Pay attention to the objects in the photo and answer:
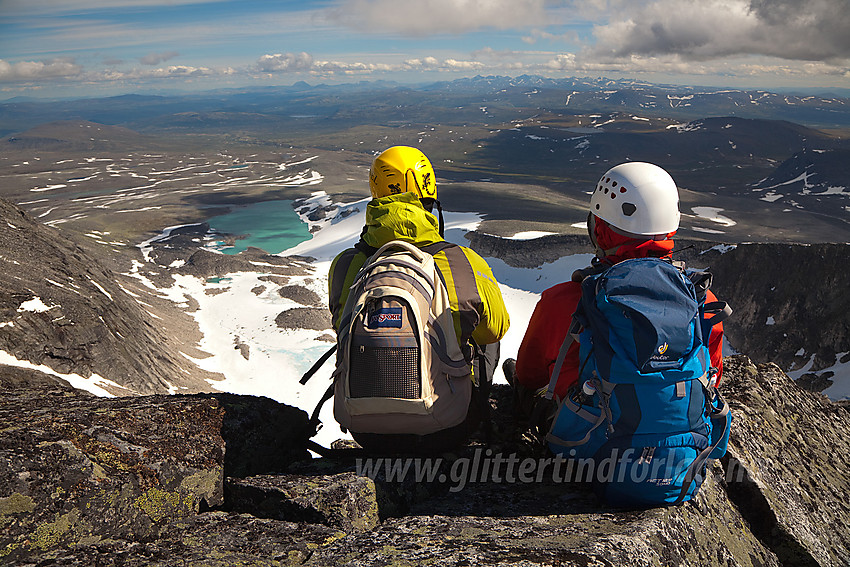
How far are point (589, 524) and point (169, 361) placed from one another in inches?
1488

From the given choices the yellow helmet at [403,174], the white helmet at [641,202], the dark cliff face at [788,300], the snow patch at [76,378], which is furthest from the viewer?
the dark cliff face at [788,300]

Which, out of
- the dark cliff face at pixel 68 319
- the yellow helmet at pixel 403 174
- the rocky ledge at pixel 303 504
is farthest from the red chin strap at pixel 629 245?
the dark cliff face at pixel 68 319

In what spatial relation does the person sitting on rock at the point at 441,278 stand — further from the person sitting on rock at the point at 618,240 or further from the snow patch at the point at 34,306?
the snow patch at the point at 34,306

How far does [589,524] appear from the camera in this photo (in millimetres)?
4422

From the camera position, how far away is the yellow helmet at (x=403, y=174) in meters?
7.85

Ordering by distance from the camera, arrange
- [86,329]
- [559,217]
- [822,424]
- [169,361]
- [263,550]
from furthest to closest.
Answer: [559,217] < [169,361] < [86,329] < [822,424] < [263,550]

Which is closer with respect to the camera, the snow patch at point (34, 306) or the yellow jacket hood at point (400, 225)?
the yellow jacket hood at point (400, 225)

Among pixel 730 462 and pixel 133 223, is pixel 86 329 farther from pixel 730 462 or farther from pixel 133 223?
pixel 133 223

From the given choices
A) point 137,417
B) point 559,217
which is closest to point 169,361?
point 137,417

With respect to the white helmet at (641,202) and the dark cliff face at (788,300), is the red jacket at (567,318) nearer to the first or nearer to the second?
the white helmet at (641,202)

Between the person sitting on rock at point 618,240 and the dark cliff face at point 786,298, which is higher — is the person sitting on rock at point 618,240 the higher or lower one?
the higher one

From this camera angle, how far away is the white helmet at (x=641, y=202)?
5.29 meters

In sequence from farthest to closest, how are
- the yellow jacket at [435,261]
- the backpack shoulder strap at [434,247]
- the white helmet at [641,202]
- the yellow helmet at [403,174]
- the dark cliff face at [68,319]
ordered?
the dark cliff face at [68,319], the yellow helmet at [403,174], the backpack shoulder strap at [434,247], the yellow jacket at [435,261], the white helmet at [641,202]

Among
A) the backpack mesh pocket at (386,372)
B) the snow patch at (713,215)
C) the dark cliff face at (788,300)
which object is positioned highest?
the backpack mesh pocket at (386,372)
